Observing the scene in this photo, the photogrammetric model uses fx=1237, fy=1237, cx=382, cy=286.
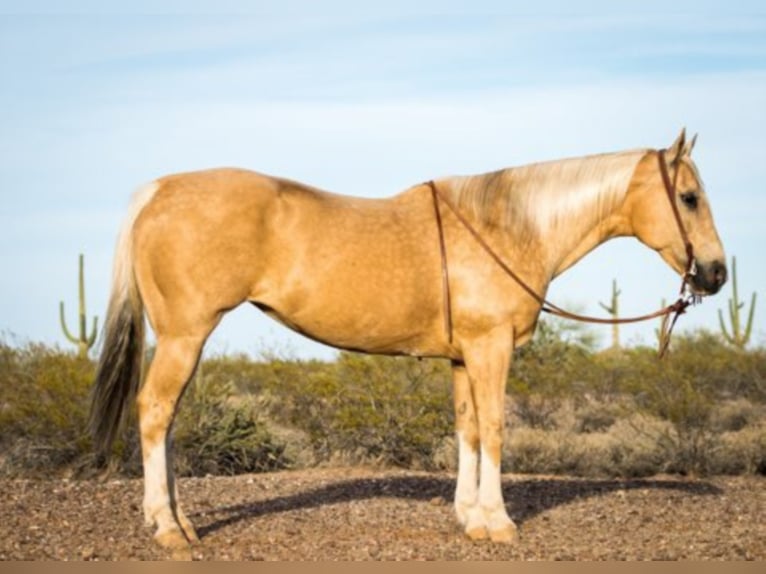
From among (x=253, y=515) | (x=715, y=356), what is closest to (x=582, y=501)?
(x=253, y=515)

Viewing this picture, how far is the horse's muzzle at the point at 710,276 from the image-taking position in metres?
9.67

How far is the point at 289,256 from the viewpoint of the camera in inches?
356

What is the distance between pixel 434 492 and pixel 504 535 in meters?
2.92

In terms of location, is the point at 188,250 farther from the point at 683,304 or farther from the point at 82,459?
the point at 82,459

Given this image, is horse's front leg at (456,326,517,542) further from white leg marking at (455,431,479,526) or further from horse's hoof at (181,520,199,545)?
horse's hoof at (181,520,199,545)

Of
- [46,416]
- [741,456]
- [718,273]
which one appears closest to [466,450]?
[718,273]

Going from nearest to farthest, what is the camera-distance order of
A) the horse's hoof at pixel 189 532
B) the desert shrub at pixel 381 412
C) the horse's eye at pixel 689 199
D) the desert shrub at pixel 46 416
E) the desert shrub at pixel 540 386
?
the horse's hoof at pixel 189 532 → the horse's eye at pixel 689 199 → the desert shrub at pixel 46 416 → the desert shrub at pixel 381 412 → the desert shrub at pixel 540 386

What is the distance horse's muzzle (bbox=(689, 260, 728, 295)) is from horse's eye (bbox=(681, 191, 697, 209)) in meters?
0.45

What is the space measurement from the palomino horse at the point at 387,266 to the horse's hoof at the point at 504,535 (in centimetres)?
2

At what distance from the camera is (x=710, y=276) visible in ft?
31.8

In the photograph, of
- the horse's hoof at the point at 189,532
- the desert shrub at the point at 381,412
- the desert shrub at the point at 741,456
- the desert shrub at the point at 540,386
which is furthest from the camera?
the desert shrub at the point at 540,386

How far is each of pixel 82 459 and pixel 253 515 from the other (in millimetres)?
4880

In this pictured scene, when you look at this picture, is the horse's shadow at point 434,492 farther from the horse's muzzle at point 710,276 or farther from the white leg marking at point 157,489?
the horse's muzzle at point 710,276

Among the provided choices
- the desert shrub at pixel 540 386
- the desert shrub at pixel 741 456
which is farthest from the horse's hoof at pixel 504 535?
the desert shrub at pixel 540 386
